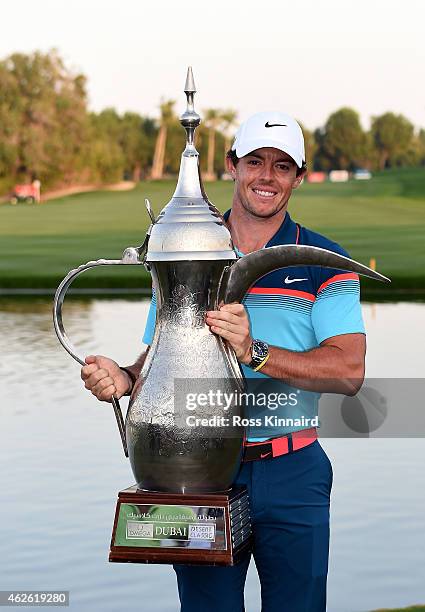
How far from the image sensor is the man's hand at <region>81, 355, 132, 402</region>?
4312 millimetres

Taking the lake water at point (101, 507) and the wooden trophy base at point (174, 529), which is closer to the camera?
the wooden trophy base at point (174, 529)

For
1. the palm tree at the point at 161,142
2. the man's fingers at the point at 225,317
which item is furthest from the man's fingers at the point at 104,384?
the palm tree at the point at 161,142

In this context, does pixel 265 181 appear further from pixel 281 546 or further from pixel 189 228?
pixel 281 546

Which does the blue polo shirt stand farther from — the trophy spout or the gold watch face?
the trophy spout

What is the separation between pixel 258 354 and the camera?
13.6ft

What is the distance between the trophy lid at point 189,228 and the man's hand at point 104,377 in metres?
0.44

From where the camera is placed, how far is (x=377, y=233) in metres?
67.8

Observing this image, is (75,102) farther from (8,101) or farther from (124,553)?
(124,553)

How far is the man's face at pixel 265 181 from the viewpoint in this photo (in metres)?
4.54

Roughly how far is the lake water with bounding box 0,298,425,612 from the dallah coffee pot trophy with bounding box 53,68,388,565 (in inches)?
145

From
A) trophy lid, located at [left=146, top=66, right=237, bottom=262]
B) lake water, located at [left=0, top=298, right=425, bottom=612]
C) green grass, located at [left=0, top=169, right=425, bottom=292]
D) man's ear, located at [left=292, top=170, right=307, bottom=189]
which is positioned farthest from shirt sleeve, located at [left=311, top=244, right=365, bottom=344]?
green grass, located at [left=0, top=169, right=425, bottom=292]

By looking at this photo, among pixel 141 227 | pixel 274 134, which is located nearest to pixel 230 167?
pixel 274 134

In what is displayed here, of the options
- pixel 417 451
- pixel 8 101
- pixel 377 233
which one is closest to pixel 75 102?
pixel 8 101

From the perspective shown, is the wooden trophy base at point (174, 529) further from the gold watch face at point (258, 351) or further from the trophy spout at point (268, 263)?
the trophy spout at point (268, 263)
